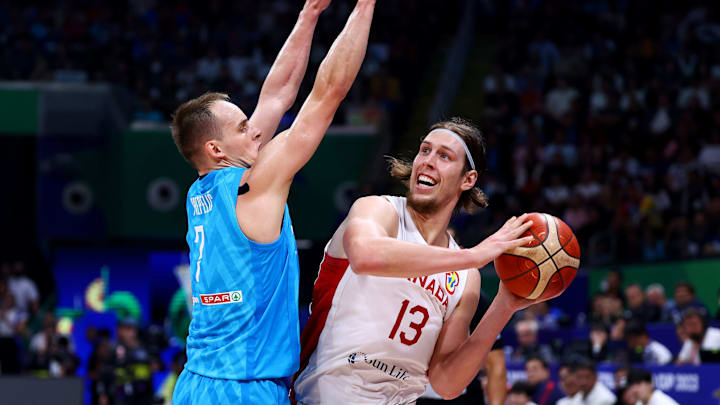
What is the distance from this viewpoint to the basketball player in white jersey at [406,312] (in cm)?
427

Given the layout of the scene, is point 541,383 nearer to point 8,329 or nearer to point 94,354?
point 94,354

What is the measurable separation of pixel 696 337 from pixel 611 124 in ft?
30.1

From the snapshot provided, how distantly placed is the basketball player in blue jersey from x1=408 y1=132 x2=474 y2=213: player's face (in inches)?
24.2

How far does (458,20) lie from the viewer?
967 inches

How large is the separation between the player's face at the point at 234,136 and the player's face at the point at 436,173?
76cm

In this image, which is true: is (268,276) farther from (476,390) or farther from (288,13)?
(288,13)

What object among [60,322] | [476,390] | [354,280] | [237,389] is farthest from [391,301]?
[60,322]

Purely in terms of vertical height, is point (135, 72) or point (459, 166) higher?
point (135, 72)

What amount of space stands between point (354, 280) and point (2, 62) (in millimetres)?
17907

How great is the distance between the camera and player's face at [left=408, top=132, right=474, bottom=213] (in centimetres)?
442

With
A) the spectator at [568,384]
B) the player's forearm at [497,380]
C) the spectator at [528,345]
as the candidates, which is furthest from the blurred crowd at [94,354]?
the player's forearm at [497,380]

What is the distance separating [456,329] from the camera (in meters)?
4.45

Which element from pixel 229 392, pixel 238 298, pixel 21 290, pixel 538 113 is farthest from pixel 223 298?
pixel 21 290

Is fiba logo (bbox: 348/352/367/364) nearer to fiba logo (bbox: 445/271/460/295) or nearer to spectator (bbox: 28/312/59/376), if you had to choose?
fiba logo (bbox: 445/271/460/295)
